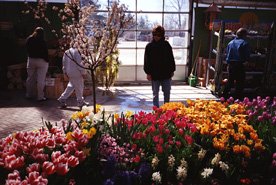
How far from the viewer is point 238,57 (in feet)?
22.8

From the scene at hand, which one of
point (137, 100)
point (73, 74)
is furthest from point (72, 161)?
point (137, 100)

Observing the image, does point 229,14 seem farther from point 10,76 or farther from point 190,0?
point 10,76

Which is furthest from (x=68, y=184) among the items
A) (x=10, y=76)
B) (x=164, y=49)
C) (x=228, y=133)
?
(x=10, y=76)

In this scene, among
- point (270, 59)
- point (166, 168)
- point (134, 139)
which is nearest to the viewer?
point (166, 168)

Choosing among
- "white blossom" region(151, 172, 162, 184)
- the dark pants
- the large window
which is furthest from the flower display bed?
the large window

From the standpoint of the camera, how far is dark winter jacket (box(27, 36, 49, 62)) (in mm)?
6801

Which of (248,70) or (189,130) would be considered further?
(248,70)

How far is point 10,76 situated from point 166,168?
278 inches

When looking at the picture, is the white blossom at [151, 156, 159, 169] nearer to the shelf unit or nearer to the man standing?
the man standing

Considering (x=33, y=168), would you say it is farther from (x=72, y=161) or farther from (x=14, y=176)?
(x=72, y=161)

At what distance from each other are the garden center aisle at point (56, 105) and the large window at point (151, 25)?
3.70 feet

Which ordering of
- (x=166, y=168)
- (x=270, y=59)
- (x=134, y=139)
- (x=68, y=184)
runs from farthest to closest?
(x=270, y=59) → (x=134, y=139) → (x=166, y=168) → (x=68, y=184)

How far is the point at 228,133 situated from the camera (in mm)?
2680

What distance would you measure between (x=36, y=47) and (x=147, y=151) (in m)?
5.14
